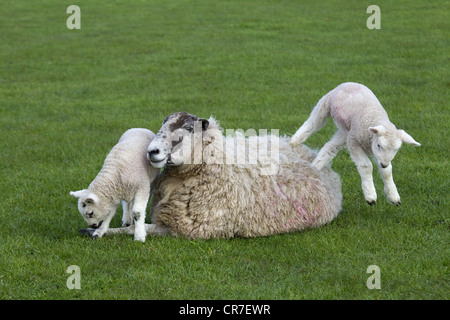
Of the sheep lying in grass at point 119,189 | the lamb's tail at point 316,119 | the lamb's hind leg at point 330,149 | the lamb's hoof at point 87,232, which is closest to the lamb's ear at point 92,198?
the sheep lying in grass at point 119,189

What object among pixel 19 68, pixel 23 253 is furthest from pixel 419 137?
pixel 19 68

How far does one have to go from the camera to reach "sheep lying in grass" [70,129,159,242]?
5883mm

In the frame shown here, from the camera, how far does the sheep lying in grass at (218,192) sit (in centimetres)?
609

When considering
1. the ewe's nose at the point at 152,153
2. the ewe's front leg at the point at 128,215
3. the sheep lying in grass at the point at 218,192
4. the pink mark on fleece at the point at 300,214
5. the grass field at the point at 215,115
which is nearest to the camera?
the grass field at the point at 215,115

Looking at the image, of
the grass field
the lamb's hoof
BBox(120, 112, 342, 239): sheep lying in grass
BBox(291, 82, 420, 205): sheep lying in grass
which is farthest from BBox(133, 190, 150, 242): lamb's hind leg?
BBox(291, 82, 420, 205): sheep lying in grass

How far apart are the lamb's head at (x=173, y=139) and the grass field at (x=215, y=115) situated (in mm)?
795

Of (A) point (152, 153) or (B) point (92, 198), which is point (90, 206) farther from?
(A) point (152, 153)

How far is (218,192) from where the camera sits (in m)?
6.19

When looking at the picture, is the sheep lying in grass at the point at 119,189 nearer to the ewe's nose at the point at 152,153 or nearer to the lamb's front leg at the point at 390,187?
the ewe's nose at the point at 152,153

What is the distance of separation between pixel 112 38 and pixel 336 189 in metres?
13.9

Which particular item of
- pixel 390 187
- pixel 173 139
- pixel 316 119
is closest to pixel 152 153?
pixel 173 139

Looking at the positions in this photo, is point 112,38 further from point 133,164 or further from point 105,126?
point 133,164

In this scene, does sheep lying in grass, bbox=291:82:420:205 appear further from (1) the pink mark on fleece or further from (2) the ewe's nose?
(2) the ewe's nose

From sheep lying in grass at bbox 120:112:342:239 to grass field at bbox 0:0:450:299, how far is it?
157 millimetres
